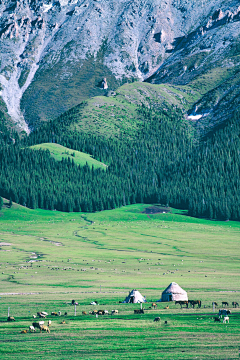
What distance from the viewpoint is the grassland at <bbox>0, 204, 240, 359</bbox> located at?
42.5 meters

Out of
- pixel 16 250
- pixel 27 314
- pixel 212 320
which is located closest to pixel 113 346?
pixel 212 320

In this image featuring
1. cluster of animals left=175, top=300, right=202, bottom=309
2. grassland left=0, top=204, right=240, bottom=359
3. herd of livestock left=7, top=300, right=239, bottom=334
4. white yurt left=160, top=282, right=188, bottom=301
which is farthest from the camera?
white yurt left=160, top=282, right=188, bottom=301

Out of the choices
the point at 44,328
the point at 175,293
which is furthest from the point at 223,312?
the point at 44,328

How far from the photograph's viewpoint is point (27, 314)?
58.4 meters

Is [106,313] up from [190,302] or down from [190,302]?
down

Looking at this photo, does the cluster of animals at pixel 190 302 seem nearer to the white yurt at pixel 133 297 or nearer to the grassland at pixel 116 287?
the grassland at pixel 116 287

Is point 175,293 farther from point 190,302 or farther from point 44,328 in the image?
point 44,328

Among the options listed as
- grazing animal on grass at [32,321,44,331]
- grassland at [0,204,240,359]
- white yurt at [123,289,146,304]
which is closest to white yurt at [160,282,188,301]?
grassland at [0,204,240,359]

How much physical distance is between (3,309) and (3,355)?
74.5ft

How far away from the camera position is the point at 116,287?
269 feet

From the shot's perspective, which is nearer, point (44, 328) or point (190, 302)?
point (44, 328)

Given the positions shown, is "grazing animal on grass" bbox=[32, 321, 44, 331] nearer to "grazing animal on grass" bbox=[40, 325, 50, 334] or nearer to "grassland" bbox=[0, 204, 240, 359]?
"grazing animal on grass" bbox=[40, 325, 50, 334]

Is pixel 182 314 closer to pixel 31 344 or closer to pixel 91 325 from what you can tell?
pixel 91 325

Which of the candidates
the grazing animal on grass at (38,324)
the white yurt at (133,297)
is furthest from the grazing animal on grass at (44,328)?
the white yurt at (133,297)
